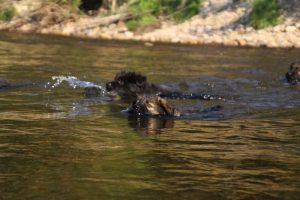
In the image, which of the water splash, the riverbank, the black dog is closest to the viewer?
the black dog

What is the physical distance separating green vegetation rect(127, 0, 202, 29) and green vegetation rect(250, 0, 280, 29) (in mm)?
3136

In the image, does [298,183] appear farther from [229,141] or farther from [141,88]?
[141,88]

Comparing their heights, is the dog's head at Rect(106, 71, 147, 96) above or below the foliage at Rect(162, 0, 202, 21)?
below

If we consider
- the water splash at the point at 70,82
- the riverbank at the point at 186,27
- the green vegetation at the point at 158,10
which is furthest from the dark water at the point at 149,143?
the green vegetation at the point at 158,10

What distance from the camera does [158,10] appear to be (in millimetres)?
31766

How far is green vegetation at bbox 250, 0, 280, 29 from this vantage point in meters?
27.0

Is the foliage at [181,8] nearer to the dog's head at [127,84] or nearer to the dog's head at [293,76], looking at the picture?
the dog's head at [293,76]

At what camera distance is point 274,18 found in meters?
27.2

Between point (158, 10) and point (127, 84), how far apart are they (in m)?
19.2

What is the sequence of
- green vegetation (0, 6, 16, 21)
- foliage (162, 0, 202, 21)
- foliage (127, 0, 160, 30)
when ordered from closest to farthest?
1. foliage (127, 0, 160, 30)
2. foliage (162, 0, 202, 21)
3. green vegetation (0, 6, 16, 21)

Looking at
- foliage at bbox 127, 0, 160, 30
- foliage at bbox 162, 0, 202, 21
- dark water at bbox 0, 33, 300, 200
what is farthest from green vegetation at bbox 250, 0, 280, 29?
dark water at bbox 0, 33, 300, 200

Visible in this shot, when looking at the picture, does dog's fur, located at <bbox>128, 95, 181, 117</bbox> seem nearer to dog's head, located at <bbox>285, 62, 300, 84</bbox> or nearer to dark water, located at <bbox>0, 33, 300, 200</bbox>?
dark water, located at <bbox>0, 33, 300, 200</bbox>

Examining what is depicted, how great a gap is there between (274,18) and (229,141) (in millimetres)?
19745

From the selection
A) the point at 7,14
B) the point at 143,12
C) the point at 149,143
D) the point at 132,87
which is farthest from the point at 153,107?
the point at 7,14
